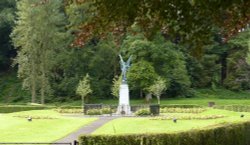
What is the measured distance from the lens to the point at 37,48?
5116cm

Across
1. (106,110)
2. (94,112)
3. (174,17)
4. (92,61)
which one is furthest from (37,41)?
(174,17)

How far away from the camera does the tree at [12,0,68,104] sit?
162 ft

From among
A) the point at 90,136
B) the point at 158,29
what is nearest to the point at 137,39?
the point at 90,136

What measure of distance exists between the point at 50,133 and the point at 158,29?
56.3 ft

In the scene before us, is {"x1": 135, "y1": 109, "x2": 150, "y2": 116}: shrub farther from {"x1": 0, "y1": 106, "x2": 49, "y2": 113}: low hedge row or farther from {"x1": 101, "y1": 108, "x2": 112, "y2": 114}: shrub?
{"x1": 0, "y1": 106, "x2": 49, "y2": 113}: low hedge row

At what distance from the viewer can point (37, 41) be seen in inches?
2000

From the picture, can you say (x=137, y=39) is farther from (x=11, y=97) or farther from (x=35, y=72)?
(x=11, y=97)

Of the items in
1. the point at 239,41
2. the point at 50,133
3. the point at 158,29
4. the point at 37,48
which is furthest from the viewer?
the point at 239,41

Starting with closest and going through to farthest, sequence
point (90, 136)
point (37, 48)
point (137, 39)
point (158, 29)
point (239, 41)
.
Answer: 1. point (158, 29)
2. point (90, 136)
3. point (37, 48)
4. point (137, 39)
5. point (239, 41)

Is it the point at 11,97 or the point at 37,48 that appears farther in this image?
the point at 11,97

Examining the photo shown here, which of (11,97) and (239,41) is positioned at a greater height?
(239,41)

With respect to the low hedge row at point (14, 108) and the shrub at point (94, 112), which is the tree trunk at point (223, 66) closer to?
the low hedge row at point (14, 108)

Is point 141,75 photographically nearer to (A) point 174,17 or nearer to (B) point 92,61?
(B) point 92,61

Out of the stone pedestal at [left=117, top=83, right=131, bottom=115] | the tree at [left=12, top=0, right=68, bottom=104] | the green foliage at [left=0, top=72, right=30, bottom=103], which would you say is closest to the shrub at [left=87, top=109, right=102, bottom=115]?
the stone pedestal at [left=117, top=83, right=131, bottom=115]
